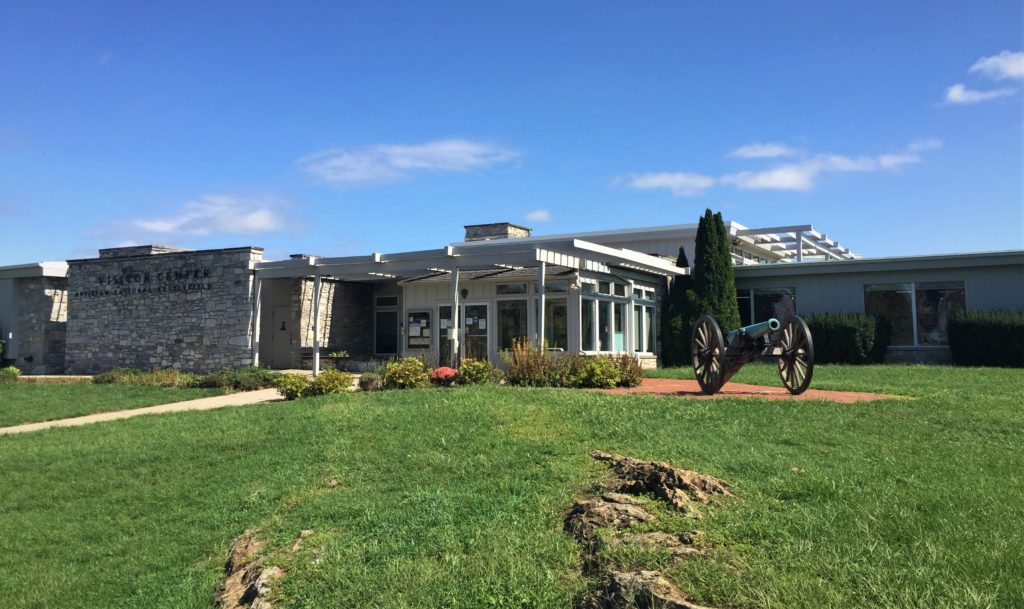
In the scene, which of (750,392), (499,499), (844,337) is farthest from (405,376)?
(844,337)

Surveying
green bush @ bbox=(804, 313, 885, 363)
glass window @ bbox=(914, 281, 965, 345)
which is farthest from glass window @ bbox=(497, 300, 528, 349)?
glass window @ bbox=(914, 281, 965, 345)

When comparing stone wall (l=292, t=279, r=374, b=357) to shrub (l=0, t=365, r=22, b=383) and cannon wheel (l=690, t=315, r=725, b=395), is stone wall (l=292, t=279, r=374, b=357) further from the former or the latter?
cannon wheel (l=690, t=315, r=725, b=395)

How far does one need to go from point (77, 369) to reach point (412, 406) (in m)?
18.2

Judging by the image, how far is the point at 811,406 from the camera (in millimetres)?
9977

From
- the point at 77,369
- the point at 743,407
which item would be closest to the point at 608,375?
the point at 743,407

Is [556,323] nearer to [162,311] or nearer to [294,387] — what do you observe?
[294,387]

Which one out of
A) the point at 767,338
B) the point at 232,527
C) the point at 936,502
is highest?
the point at 767,338

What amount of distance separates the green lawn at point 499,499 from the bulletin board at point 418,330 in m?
11.2

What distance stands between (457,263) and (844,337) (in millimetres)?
10618

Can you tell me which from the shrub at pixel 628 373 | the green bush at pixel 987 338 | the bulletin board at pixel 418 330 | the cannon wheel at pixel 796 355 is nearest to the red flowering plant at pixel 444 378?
the shrub at pixel 628 373

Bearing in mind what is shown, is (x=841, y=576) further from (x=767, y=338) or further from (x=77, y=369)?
(x=77, y=369)

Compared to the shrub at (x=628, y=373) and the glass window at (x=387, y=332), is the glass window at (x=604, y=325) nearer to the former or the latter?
the shrub at (x=628, y=373)

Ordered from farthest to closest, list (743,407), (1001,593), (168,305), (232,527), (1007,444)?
(168,305)
(743,407)
(1007,444)
(232,527)
(1001,593)

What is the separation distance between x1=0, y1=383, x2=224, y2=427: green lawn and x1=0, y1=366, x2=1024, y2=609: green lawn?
107 inches
